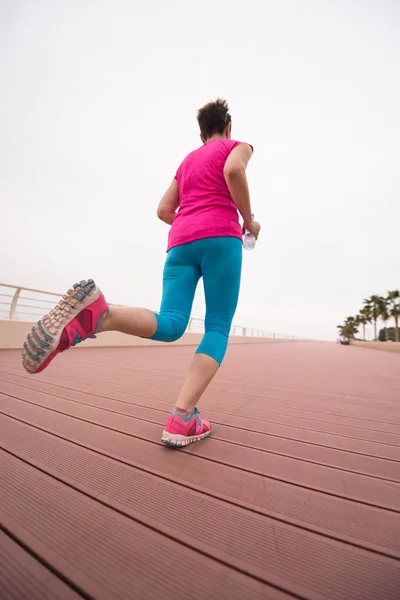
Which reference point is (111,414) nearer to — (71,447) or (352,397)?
(71,447)

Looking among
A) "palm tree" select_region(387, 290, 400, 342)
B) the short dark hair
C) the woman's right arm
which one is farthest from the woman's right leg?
"palm tree" select_region(387, 290, 400, 342)

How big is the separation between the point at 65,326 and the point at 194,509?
635 mm

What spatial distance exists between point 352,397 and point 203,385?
5.53ft

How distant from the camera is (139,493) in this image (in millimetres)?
738

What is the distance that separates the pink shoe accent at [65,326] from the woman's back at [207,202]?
0.51 m

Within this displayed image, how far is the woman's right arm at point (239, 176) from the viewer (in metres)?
1.11

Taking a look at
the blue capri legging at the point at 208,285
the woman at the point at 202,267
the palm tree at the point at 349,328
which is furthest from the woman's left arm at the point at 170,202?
the palm tree at the point at 349,328

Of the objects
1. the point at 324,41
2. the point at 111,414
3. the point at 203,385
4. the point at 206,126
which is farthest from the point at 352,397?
the point at 324,41

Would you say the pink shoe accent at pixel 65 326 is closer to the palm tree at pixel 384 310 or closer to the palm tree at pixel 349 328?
the palm tree at pixel 384 310

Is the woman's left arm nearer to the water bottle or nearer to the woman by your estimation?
the woman

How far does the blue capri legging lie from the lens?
1157mm

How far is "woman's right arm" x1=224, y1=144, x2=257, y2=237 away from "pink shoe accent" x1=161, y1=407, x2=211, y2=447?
3.13 feet

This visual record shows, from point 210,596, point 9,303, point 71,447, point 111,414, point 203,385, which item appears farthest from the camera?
point 9,303

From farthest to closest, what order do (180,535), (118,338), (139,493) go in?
(118,338)
(139,493)
(180,535)
